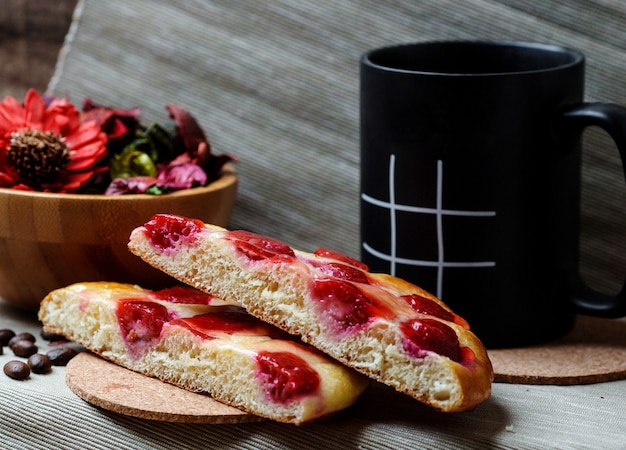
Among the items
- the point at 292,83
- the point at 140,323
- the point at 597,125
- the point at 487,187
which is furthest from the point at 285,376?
the point at 292,83

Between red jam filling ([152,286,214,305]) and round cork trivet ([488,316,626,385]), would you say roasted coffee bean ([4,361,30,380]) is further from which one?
round cork trivet ([488,316,626,385])

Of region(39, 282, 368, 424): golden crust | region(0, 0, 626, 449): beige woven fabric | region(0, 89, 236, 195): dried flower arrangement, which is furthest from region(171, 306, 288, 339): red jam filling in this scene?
region(0, 89, 236, 195): dried flower arrangement

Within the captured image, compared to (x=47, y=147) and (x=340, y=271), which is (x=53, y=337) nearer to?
(x=47, y=147)

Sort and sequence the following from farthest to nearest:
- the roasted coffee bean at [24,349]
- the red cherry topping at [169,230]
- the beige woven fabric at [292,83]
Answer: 1. the beige woven fabric at [292,83]
2. the roasted coffee bean at [24,349]
3. the red cherry topping at [169,230]

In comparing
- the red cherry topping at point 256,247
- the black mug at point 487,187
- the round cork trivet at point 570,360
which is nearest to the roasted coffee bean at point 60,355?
the red cherry topping at point 256,247

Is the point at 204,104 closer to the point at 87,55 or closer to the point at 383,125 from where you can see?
the point at 87,55

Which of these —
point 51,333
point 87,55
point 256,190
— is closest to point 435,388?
point 51,333

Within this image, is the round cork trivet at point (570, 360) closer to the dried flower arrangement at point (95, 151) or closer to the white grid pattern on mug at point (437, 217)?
the white grid pattern on mug at point (437, 217)
